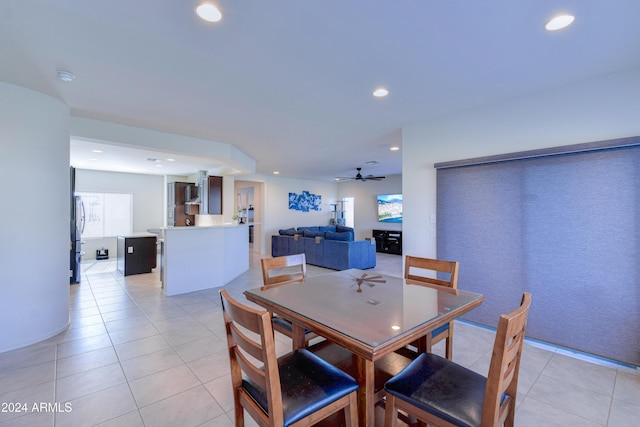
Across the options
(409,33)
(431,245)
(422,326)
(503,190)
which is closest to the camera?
(422,326)

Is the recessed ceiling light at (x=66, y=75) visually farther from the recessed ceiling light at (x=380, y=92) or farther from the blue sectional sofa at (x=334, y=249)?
the blue sectional sofa at (x=334, y=249)

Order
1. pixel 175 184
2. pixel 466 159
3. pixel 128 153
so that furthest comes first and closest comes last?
1. pixel 175 184
2. pixel 128 153
3. pixel 466 159

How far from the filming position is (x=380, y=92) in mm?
2727

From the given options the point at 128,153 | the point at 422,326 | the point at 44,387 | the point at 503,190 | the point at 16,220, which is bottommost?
the point at 44,387

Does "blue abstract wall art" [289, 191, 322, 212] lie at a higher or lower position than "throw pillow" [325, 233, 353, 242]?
higher

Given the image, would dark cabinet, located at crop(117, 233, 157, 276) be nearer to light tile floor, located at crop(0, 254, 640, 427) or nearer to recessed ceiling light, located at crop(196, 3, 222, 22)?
light tile floor, located at crop(0, 254, 640, 427)

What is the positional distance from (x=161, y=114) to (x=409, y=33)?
282cm

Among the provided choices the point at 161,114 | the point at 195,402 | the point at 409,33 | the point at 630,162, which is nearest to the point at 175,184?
the point at 161,114

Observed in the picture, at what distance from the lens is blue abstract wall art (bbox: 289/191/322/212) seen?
916cm

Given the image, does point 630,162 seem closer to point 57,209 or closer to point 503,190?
point 503,190

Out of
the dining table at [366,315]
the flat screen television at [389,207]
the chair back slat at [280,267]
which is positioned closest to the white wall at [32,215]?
the chair back slat at [280,267]

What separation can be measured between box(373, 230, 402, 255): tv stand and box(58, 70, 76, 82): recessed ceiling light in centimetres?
765

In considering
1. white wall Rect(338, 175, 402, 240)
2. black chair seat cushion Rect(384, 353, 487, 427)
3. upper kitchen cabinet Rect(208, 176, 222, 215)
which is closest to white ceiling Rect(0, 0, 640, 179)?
black chair seat cushion Rect(384, 353, 487, 427)

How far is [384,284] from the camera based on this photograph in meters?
2.02
